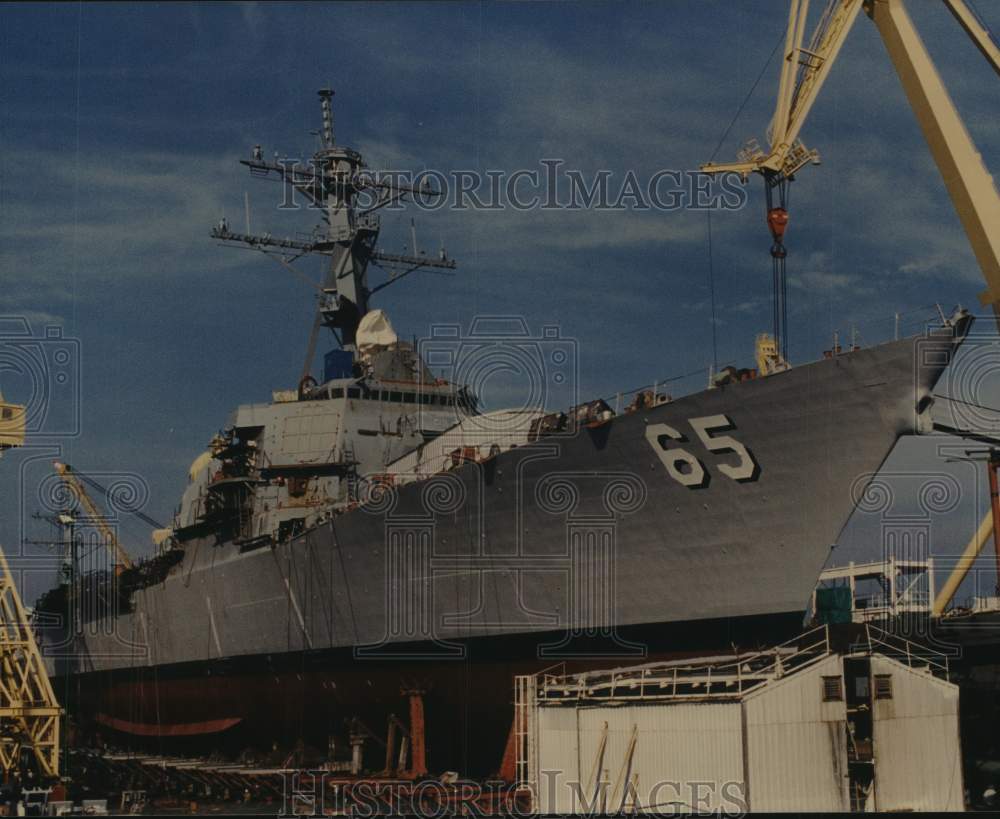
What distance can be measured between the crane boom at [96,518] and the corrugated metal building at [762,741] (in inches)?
1043

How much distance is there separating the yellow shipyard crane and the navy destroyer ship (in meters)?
4.06

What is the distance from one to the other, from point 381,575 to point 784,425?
847 cm

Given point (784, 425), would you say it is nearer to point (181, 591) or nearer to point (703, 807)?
point (703, 807)

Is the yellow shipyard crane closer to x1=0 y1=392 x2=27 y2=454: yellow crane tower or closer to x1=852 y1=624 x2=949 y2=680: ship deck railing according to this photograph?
x1=852 y1=624 x2=949 y2=680: ship deck railing

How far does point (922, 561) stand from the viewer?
1067 inches

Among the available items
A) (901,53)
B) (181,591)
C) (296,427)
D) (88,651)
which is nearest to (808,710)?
(901,53)

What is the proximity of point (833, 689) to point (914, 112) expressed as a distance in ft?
36.0

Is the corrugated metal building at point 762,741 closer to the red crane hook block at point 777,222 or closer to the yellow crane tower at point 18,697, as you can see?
the red crane hook block at point 777,222

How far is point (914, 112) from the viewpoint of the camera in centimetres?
2131

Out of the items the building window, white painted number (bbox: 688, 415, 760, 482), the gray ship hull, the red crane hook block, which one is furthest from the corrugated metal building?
the red crane hook block

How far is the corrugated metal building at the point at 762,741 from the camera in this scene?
574 inches

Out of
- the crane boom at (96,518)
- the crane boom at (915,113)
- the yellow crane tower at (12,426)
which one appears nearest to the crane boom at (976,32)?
the crane boom at (915,113)

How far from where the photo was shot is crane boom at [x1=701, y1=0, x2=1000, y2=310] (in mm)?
20219

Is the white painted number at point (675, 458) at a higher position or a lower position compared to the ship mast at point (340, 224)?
lower
